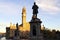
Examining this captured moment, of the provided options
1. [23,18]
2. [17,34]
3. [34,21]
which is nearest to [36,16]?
[34,21]

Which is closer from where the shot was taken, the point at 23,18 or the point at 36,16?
the point at 36,16

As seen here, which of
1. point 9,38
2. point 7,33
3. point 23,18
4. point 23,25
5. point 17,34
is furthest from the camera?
point 23,18

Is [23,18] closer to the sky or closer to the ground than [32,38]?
closer to the sky

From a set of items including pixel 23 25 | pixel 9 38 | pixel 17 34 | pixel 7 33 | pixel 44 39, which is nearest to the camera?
pixel 44 39

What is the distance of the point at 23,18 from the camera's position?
7462 cm

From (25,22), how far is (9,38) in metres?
14.6

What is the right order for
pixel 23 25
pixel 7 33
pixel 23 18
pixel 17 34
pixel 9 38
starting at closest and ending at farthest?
pixel 17 34, pixel 9 38, pixel 7 33, pixel 23 25, pixel 23 18

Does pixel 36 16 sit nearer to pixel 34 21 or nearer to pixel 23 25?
pixel 34 21

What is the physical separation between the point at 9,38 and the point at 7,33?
432 cm

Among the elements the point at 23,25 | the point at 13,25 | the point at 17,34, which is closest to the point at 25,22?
the point at 23,25

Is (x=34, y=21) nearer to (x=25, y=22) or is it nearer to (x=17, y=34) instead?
(x=17, y=34)

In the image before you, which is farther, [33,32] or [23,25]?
[23,25]

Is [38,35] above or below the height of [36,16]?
below

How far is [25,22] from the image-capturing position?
2837 inches
